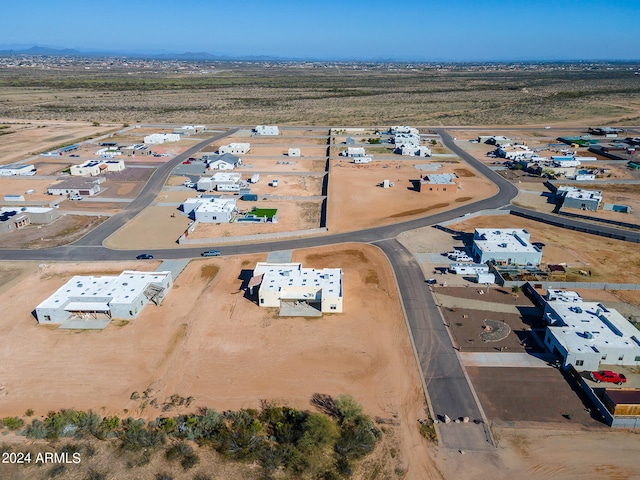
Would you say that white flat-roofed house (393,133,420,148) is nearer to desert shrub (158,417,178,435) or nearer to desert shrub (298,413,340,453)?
desert shrub (298,413,340,453)

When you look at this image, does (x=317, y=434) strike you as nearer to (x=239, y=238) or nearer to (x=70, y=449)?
(x=70, y=449)

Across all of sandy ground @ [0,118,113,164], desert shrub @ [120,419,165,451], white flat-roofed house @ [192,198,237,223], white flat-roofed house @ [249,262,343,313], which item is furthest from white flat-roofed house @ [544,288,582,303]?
sandy ground @ [0,118,113,164]

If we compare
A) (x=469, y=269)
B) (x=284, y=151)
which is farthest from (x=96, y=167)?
(x=469, y=269)

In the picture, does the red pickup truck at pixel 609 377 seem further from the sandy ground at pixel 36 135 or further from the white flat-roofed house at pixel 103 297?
the sandy ground at pixel 36 135

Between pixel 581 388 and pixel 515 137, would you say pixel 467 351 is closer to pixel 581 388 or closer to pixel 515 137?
pixel 581 388

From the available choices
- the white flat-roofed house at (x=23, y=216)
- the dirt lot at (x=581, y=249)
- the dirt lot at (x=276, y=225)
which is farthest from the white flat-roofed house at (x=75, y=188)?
the dirt lot at (x=581, y=249)
